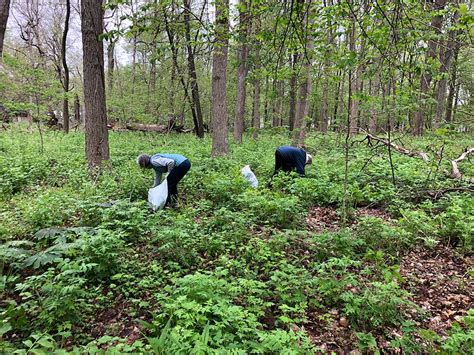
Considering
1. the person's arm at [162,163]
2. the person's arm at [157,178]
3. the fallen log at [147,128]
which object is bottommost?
the person's arm at [157,178]

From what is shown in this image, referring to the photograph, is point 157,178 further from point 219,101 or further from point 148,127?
point 148,127

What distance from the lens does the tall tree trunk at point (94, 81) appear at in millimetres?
6898

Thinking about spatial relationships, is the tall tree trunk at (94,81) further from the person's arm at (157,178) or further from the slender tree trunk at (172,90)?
the slender tree trunk at (172,90)

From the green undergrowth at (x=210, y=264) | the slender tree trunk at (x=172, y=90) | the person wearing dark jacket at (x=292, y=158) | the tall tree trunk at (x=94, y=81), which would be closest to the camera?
the green undergrowth at (x=210, y=264)

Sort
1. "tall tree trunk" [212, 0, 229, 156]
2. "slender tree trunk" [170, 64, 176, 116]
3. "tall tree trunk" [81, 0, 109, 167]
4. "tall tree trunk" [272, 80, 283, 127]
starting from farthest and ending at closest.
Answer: "tall tree trunk" [272, 80, 283, 127] < "slender tree trunk" [170, 64, 176, 116] < "tall tree trunk" [212, 0, 229, 156] < "tall tree trunk" [81, 0, 109, 167]

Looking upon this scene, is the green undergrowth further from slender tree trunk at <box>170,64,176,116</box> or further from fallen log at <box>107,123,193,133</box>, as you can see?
fallen log at <box>107,123,193,133</box>

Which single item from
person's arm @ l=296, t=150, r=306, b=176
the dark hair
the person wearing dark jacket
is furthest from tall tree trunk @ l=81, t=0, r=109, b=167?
person's arm @ l=296, t=150, r=306, b=176

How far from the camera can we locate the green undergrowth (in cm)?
268

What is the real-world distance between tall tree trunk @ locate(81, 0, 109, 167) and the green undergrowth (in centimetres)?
85

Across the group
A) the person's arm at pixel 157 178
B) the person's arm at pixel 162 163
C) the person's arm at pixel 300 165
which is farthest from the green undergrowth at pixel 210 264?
the person's arm at pixel 162 163

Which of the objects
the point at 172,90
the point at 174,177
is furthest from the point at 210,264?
the point at 172,90

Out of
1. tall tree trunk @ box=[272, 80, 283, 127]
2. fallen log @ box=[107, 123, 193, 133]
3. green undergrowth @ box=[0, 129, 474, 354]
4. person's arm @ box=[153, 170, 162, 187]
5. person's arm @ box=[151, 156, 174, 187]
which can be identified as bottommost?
green undergrowth @ box=[0, 129, 474, 354]

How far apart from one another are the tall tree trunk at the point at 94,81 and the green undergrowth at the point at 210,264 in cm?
85

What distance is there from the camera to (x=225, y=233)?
15.0 feet
